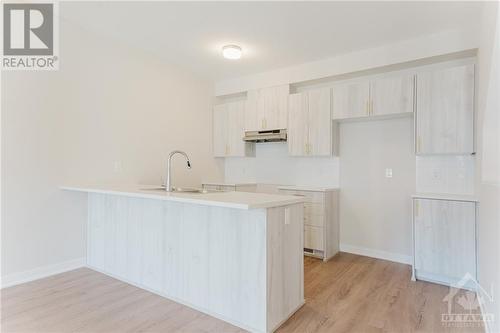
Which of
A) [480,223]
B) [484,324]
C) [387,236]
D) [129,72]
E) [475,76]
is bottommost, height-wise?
[484,324]

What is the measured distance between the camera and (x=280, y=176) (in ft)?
14.9

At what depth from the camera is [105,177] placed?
3.35 meters

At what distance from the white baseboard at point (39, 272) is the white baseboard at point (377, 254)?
3.36 m

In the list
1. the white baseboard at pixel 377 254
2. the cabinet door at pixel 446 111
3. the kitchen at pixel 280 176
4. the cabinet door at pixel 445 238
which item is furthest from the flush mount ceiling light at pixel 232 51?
the white baseboard at pixel 377 254

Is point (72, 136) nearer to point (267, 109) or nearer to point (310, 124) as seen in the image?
point (267, 109)

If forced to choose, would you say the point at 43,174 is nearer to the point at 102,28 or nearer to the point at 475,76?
the point at 102,28

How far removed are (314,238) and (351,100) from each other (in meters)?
1.85

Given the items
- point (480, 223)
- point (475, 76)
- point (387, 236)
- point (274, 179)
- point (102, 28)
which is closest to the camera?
point (480, 223)

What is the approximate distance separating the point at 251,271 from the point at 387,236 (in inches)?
95.7

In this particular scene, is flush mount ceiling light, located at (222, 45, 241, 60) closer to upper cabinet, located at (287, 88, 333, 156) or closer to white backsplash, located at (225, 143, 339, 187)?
upper cabinet, located at (287, 88, 333, 156)

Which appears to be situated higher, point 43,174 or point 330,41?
point 330,41

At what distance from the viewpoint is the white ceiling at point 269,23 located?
264 cm

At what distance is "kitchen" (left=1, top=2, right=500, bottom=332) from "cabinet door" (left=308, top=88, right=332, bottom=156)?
3 cm

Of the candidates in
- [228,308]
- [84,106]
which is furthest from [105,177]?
[228,308]
